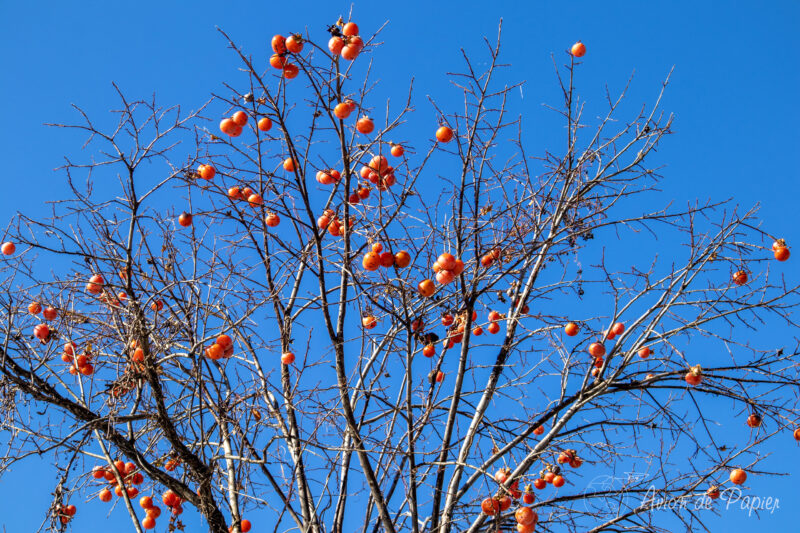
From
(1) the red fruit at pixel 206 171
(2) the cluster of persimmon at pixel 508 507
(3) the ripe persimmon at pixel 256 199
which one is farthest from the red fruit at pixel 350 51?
(2) the cluster of persimmon at pixel 508 507

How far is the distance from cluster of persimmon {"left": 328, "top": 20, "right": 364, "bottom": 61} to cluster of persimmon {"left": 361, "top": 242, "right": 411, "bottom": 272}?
3.69ft

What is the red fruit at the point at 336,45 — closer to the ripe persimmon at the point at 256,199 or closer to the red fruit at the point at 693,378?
the ripe persimmon at the point at 256,199

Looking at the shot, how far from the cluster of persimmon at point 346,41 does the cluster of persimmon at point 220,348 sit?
2000 millimetres

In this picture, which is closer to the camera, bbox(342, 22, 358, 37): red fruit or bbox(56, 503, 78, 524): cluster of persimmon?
bbox(342, 22, 358, 37): red fruit

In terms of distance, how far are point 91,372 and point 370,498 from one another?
7.41 feet

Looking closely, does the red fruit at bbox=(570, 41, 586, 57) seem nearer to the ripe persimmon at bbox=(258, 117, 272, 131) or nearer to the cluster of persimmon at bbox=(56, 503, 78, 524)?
the ripe persimmon at bbox=(258, 117, 272, 131)

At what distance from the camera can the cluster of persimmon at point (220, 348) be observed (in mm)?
4340

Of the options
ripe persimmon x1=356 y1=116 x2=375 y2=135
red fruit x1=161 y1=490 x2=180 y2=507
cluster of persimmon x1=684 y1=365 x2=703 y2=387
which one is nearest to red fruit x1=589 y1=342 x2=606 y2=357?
cluster of persimmon x1=684 y1=365 x2=703 y2=387

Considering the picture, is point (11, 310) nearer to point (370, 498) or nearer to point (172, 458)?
point (172, 458)

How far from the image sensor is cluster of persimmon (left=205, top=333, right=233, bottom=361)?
14.2 feet

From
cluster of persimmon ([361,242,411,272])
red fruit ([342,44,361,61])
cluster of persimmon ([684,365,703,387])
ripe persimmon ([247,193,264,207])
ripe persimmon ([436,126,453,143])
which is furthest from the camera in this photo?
cluster of persimmon ([684,365,703,387])

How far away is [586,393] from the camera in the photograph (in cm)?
484

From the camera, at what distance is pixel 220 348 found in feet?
14.3

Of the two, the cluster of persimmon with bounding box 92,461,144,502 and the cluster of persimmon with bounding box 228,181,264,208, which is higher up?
the cluster of persimmon with bounding box 228,181,264,208
